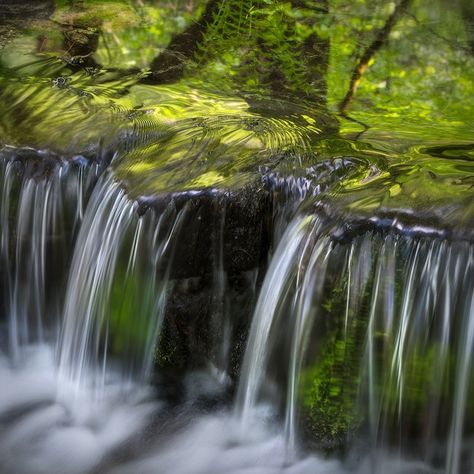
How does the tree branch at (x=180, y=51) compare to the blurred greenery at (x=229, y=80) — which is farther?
the tree branch at (x=180, y=51)

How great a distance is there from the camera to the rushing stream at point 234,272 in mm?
3719

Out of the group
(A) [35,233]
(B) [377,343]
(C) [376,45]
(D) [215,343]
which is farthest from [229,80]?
(B) [377,343]

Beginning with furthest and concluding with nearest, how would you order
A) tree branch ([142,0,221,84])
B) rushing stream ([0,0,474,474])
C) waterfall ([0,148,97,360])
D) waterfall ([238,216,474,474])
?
1. tree branch ([142,0,221,84])
2. waterfall ([0,148,97,360])
3. rushing stream ([0,0,474,474])
4. waterfall ([238,216,474,474])

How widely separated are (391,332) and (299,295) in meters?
0.49

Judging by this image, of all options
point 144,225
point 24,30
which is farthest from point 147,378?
point 24,30

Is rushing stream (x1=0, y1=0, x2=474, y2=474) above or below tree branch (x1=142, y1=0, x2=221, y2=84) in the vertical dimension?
below

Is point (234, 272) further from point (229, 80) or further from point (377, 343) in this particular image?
point (229, 80)

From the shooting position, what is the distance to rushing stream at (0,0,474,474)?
3.72 metres

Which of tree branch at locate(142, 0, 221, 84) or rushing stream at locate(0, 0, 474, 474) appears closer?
rushing stream at locate(0, 0, 474, 474)

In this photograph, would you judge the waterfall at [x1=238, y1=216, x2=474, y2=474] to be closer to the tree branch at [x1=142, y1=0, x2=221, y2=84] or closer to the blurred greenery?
the blurred greenery

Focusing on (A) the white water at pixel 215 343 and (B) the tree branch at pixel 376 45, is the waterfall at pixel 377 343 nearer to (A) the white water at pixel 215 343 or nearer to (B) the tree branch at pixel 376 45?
(A) the white water at pixel 215 343

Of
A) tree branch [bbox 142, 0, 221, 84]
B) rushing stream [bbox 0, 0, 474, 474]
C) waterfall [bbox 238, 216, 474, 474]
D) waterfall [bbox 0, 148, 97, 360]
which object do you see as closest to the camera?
waterfall [bbox 238, 216, 474, 474]

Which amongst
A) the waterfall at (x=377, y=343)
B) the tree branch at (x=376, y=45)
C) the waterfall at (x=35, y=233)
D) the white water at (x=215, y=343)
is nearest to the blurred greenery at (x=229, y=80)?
the tree branch at (x=376, y=45)

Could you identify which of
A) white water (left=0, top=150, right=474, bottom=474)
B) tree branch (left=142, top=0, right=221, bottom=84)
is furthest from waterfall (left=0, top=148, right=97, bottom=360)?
tree branch (left=142, top=0, right=221, bottom=84)
